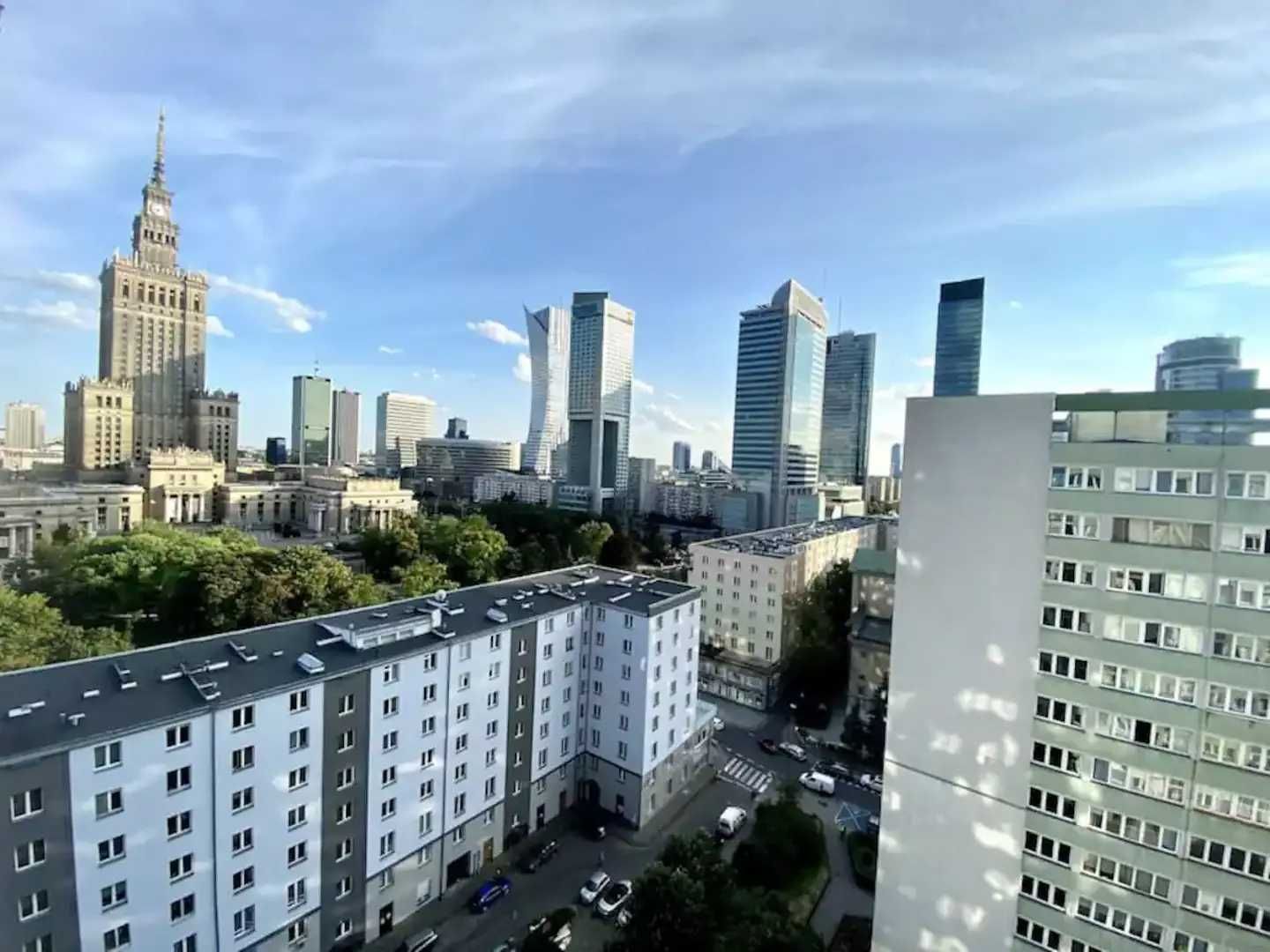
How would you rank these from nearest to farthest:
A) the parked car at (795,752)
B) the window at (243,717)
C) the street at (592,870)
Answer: the window at (243,717) < the street at (592,870) < the parked car at (795,752)

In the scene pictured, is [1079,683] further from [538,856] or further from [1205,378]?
[538,856]

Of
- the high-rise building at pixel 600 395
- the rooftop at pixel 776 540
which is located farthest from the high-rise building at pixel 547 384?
the rooftop at pixel 776 540

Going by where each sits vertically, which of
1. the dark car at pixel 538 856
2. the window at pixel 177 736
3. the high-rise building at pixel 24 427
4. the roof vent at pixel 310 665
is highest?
the high-rise building at pixel 24 427

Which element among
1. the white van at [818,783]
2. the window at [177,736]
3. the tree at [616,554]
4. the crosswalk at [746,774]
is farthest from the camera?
the tree at [616,554]

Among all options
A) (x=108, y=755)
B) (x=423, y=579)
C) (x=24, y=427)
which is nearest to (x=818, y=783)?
(x=423, y=579)

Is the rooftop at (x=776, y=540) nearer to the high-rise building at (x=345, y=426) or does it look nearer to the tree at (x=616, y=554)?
the tree at (x=616, y=554)

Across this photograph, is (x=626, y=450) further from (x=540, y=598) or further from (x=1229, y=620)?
(x=1229, y=620)
